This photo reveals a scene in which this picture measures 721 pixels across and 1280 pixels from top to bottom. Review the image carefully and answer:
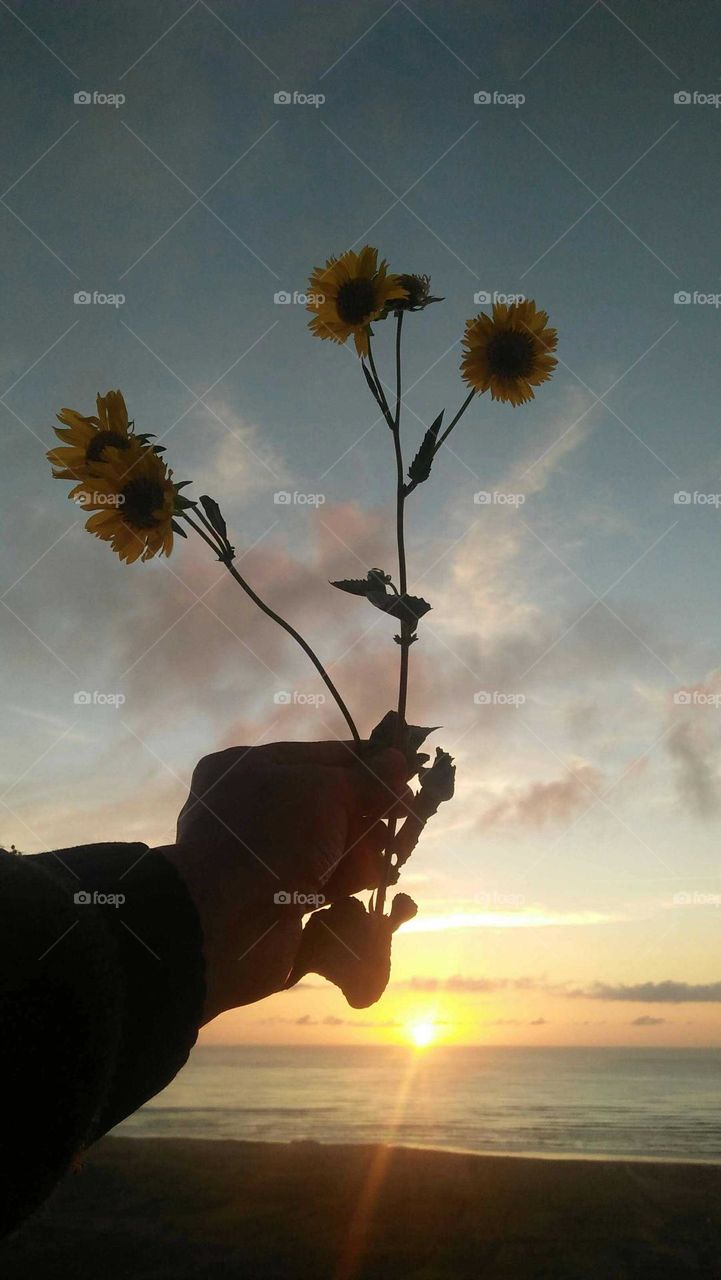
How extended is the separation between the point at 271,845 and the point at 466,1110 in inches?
1516

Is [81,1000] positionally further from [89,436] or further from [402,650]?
[89,436]

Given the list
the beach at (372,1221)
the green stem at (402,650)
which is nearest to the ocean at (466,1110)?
the beach at (372,1221)

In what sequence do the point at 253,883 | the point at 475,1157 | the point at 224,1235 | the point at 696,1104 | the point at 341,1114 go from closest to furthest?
the point at 253,883, the point at 224,1235, the point at 475,1157, the point at 341,1114, the point at 696,1104

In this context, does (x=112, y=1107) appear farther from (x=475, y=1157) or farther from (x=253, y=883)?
(x=475, y=1157)

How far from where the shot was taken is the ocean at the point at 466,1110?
25.0m

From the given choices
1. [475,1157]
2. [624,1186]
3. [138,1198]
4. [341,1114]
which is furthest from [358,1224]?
[341,1114]

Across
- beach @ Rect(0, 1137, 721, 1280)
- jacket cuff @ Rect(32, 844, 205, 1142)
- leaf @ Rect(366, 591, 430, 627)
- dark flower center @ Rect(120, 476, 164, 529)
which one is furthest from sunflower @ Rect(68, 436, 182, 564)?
beach @ Rect(0, 1137, 721, 1280)

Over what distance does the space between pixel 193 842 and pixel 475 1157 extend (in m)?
21.5

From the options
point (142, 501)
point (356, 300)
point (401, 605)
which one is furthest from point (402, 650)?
point (356, 300)

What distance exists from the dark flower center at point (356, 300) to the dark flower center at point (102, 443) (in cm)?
89

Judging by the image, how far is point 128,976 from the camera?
4.42 feet

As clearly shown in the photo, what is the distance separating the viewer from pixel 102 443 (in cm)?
221

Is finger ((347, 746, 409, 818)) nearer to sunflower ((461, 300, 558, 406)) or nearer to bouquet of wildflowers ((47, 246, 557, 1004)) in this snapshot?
bouquet of wildflowers ((47, 246, 557, 1004))

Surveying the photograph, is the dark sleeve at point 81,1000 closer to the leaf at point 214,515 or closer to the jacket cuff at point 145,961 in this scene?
the jacket cuff at point 145,961
